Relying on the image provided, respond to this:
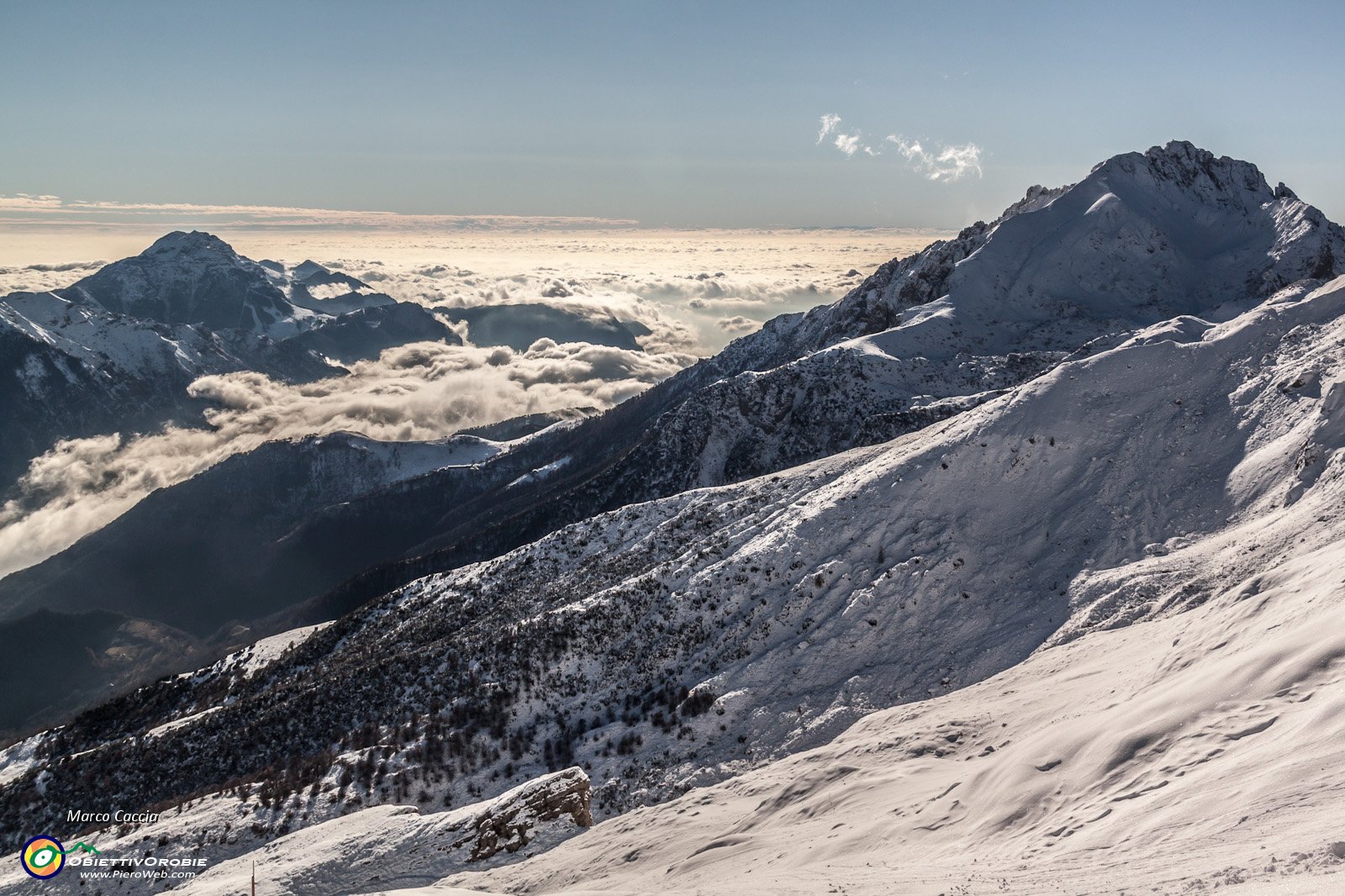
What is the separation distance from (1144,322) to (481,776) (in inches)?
3717

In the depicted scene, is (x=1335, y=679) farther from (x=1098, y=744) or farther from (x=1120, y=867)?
(x=1120, y=867)

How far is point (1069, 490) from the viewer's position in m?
45.8

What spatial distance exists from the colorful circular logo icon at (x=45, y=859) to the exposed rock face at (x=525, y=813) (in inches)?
781

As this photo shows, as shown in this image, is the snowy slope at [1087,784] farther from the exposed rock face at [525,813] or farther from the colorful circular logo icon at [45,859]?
the colorful circular logo icon at [45,859]

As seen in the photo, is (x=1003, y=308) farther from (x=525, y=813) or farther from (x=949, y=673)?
(x=525, y=813)

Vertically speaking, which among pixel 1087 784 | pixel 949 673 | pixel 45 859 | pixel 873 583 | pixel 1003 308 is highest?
pixel 1003 308

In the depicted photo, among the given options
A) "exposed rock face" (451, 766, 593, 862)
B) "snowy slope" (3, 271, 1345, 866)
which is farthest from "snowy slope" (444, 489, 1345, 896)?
"snowy slope" (3, 271, 1345, 866)

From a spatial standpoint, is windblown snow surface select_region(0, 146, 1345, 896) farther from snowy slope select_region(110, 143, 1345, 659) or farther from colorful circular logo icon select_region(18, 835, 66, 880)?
snowy slope select_region(110, 143, 1345, 659)

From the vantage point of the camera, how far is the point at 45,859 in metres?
37.6

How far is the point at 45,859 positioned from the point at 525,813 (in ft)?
83.0

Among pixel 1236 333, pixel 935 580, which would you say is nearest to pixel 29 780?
pixel 935 580

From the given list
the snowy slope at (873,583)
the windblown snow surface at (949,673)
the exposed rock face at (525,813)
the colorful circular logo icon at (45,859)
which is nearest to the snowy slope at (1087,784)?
the windblown snow surface at (949,673)

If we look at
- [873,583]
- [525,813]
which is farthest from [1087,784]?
[525,813]

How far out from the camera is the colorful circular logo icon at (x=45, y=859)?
35562 millimetres
